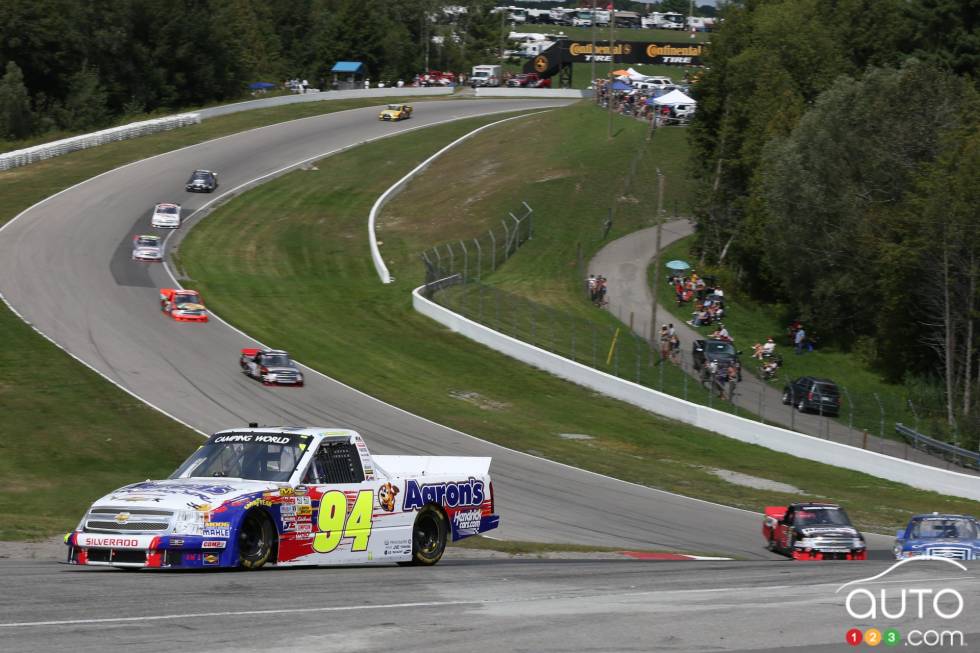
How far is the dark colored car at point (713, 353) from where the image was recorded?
50403 millimetres

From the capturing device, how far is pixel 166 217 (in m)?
71.1

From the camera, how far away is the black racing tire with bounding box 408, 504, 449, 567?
51.3 ft

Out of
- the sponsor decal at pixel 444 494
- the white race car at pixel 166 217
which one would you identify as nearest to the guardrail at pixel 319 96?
the white race car at pixel 166 217

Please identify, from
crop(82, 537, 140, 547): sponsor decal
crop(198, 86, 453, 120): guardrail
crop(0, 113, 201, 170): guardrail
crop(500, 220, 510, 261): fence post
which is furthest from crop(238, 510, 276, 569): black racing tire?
crop(198, 86, 453, 120): guardrail

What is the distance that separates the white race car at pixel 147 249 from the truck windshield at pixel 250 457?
5030 centimetres

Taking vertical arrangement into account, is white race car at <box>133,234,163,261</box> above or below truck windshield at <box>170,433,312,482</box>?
below

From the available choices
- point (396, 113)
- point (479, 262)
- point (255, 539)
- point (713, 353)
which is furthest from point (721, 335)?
point (396, 113)

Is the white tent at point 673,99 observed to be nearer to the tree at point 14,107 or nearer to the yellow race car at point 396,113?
the yellow race car at point 396,113

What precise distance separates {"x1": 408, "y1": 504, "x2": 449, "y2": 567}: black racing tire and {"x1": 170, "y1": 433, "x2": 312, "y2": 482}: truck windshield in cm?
204

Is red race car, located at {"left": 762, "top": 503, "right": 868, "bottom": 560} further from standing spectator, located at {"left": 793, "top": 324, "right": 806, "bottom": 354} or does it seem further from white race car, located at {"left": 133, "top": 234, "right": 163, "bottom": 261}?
white race car, located at {"left": 133, "top": 234, "right": 163, "bottom": 261}

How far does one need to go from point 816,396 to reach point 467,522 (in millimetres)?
33726

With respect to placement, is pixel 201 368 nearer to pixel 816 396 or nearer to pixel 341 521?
pixel 816 396

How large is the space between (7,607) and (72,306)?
43.6m

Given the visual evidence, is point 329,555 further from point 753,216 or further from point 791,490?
point 753,216
